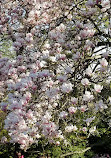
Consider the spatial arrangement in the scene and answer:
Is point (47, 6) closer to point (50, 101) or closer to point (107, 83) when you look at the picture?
point (107, 83)

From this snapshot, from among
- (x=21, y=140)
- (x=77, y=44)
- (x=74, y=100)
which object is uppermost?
(x=77, y=44)

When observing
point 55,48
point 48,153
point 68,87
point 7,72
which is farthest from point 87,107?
point 48,153

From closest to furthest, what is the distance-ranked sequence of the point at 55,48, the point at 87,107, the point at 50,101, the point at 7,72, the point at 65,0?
the point at 87,107
the point at 50,101
the point at 55,48
the point at 7,72
the point at 65,0

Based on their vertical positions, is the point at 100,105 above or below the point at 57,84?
below

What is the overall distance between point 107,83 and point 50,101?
1.98 meters

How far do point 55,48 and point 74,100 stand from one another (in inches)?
45.2

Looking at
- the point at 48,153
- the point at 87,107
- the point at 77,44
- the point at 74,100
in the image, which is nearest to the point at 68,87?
the point at 74,100

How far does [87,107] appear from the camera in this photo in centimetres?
301

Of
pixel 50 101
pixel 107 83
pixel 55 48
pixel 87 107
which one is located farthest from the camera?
pixel 107 83

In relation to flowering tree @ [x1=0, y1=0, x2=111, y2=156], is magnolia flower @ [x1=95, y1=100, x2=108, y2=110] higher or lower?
lower

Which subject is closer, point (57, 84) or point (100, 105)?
point (100, 105)

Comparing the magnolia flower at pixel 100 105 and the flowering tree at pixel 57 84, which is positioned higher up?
the flowering tree at pixel 57 84

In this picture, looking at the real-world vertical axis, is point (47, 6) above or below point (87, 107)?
above

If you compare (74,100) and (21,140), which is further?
(21,140)
